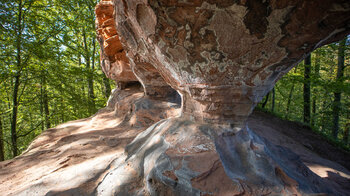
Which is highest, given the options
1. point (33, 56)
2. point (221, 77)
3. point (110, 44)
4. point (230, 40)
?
point (110, 44)

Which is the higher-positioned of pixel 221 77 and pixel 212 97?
pixel 221 77

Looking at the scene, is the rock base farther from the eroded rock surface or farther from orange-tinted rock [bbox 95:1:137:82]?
orange-tinted rock [bbox 95:1:137:82]

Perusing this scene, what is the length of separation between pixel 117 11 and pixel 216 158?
229 cm

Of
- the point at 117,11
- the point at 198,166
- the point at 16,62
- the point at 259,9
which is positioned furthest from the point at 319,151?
the point at 16,62

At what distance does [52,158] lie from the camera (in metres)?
2.76

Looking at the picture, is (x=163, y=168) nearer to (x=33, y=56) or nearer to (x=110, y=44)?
(x=110, y=44)

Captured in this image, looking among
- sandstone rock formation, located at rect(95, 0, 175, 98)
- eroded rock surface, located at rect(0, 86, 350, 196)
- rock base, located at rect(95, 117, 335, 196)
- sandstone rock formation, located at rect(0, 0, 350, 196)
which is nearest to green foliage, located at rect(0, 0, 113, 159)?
sandstone rock formation, located at rect(95, 0, 175, 98)

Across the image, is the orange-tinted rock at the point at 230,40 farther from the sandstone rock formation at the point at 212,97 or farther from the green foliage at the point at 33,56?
the green foliage at the point at 33,56

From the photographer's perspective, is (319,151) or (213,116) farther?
(319,151)

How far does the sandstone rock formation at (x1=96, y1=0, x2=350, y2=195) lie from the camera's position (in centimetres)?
128

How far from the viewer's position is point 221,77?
71.0 inches

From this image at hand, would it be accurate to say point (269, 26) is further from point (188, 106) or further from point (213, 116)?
point (188, 106)

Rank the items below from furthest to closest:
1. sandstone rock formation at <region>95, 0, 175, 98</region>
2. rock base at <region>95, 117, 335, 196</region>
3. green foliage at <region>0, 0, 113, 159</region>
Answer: green foliage at <region>0, 0, 113, 159</region>
sandstone rock formation at <region>95, 0, 175, 98</region>
rock base at <region>95, 117, 335, 196</region>

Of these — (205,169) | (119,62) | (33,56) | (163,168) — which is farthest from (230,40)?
(33,56)
